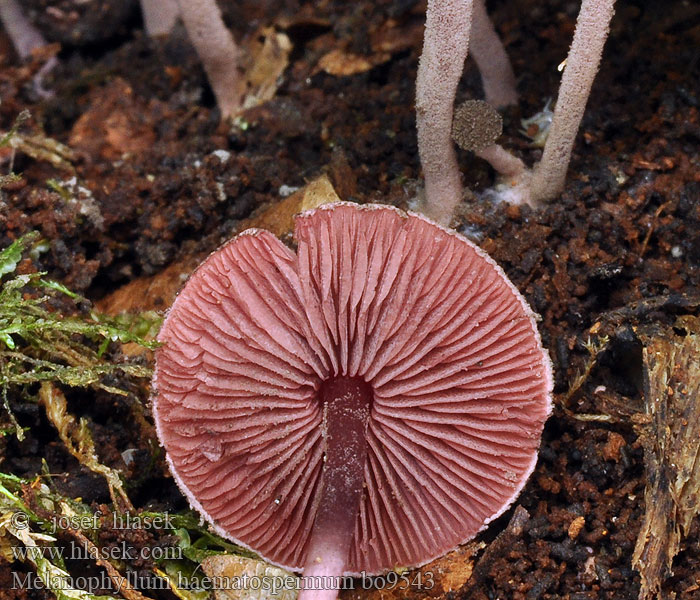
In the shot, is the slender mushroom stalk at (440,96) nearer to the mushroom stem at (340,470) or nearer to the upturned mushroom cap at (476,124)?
the upturned mushroom cap at (476,124)

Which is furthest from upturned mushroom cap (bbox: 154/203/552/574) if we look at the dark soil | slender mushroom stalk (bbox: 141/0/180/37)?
slender mushroom stalk (bbox: 141/0/180/37)

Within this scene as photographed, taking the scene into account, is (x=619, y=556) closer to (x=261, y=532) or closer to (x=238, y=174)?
(x=261, y=532)

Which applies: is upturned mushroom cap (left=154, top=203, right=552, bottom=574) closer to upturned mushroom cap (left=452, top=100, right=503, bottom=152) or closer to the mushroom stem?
the mushroom stem

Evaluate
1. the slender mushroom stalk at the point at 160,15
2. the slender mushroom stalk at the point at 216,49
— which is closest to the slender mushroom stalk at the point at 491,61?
the slender mushroom stalk at the point at 216,49

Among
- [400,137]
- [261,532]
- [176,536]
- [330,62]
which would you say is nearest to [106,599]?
[176,536]

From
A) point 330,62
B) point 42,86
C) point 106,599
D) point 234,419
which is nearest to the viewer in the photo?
point 106,599

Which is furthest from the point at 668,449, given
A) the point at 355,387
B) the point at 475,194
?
the point at 475,194
